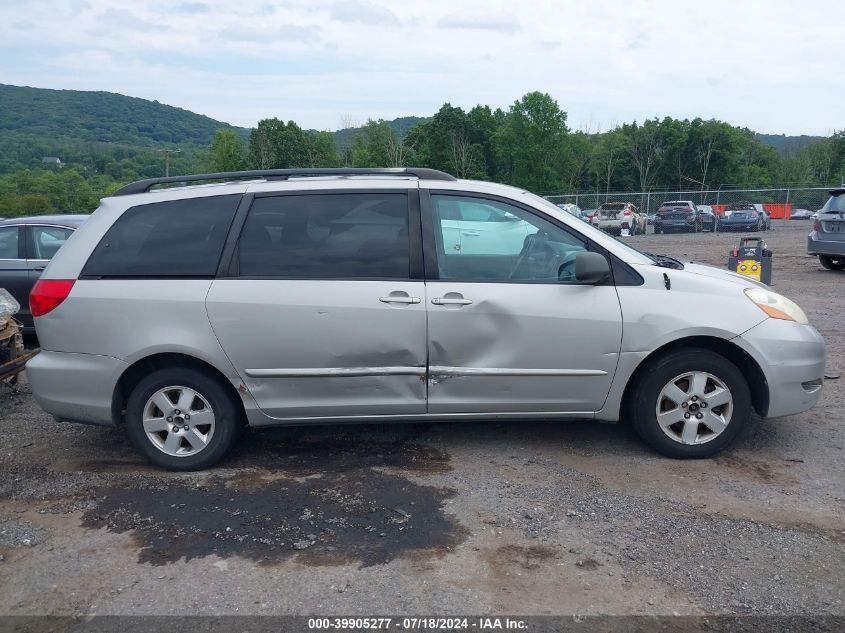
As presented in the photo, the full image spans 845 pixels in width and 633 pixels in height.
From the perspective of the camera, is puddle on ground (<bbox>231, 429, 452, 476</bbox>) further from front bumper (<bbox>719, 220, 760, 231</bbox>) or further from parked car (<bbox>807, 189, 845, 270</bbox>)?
front bumper (<bbox>719, 220, 760, 231</bbox>)

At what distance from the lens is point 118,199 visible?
4.81 m

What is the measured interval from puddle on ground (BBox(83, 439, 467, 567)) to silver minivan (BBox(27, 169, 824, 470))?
1.01ft

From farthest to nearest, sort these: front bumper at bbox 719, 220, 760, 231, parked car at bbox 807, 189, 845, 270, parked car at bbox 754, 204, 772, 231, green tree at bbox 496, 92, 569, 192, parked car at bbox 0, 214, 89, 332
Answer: green tree at bbox 496, 92, 569, 192, parked car at bbox 754, 204, 772, 231, front bumper at bbox 719, 220, 760, 231, parked car at bbox 807, 189, 845, 270, parked car at bbox 0, 214, 89, 332

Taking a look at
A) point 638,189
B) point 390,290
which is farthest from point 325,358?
point 638,189

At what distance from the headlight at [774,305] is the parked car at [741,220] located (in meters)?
29.6

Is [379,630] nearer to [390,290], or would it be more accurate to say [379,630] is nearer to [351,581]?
[351,581]

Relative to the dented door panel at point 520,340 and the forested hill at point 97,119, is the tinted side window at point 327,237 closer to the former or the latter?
the dented door panel at point 520,340

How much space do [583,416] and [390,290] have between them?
4.91 ft

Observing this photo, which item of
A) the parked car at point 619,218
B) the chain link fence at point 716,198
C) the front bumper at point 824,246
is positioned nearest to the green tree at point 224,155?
the chain link fence at point 716,198

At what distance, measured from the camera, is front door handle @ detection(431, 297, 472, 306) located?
446 centimetres

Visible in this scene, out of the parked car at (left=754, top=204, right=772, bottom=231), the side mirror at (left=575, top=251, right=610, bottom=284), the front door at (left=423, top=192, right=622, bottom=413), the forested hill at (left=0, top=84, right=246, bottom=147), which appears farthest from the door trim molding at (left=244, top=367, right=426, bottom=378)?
the forested hill at (left=0, top=84, right=246, bottom=147)

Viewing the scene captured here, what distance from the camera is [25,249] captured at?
8.31m

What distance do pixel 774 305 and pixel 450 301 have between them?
213 cm

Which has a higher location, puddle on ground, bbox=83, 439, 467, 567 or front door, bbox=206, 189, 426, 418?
front door, bbox=206, 189, 426, 418
